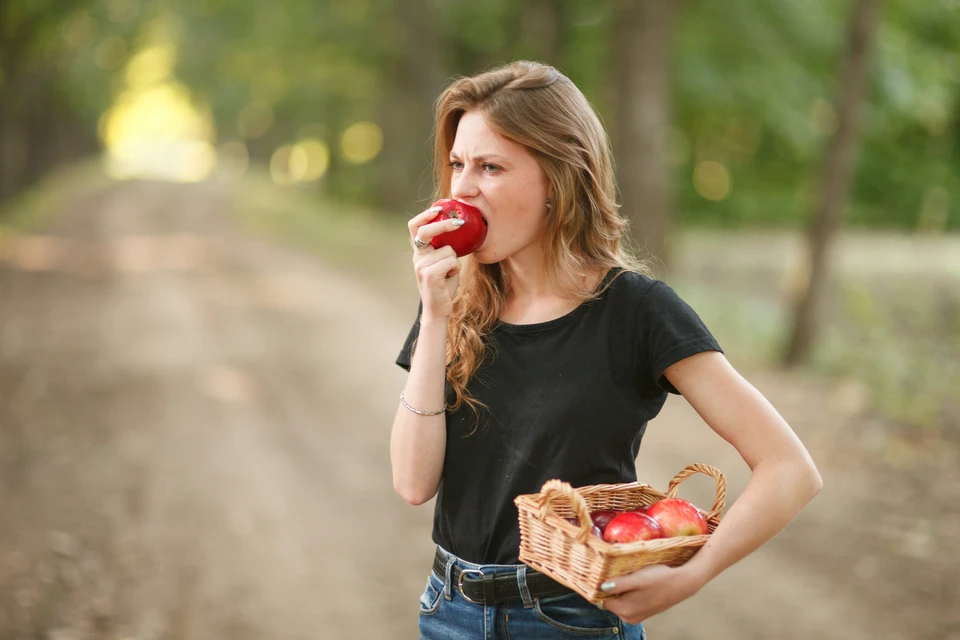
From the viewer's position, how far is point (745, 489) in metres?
1.95

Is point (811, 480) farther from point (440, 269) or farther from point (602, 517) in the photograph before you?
point (440, 269)

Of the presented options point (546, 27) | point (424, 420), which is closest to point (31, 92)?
point (546, 27)

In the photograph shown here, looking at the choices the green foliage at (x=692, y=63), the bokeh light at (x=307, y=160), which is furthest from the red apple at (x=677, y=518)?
the bokeh light at (x=307, y=160)

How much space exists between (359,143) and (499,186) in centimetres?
3971

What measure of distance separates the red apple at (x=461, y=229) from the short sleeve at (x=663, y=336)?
441 millimetres

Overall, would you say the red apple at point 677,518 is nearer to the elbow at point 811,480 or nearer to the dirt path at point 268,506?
the elbow at point 811,480

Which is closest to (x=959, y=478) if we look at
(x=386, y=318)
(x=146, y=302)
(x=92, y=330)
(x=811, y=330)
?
(x=811, y=330)

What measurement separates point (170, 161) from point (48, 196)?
36192 millimetres

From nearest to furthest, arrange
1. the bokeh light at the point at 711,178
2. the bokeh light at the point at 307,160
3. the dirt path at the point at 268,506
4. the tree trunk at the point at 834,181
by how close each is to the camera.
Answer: the dirt path at the point at 268,506 < the tree trunk at the point at 834,181 < the bokeh light at the point at 711,178 < the bokeh light at the point at 307,160

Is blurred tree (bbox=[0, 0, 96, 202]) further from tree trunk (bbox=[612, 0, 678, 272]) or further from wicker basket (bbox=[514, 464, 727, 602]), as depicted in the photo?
wicker basket (bbox=[514, 464, 727, 602])

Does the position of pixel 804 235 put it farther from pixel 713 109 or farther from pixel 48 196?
pixel 48 196

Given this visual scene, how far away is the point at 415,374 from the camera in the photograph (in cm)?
232

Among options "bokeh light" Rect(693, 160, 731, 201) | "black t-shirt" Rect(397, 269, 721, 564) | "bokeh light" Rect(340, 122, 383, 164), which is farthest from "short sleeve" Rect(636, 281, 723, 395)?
"bokeh light" Rect(340, 122, 383, 164)

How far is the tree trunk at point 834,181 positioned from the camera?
9969 mm
